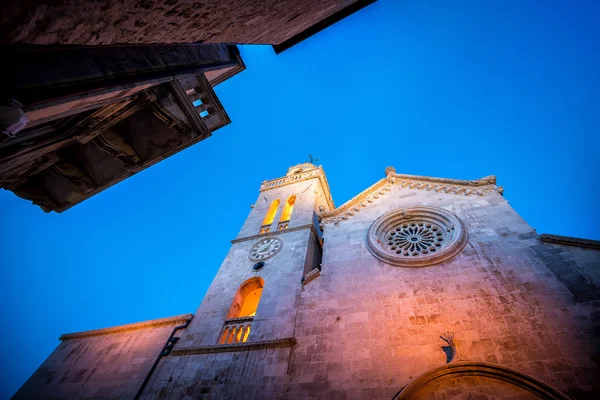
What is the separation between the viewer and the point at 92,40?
2980mm

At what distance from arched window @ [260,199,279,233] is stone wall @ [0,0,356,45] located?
40.5ft

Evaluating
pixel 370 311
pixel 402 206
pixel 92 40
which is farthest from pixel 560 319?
pixel 92 40

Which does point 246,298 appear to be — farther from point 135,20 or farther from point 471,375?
point 135,20

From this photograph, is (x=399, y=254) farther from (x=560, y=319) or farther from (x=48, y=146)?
(x=48, y=146)

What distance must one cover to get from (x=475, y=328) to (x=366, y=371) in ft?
10.7

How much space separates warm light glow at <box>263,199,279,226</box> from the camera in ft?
59.7

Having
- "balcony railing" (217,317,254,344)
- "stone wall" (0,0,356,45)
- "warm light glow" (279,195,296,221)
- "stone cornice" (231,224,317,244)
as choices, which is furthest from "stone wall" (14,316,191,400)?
"stone wall" (0,0,356,45)

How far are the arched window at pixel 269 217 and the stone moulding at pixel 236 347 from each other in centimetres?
769

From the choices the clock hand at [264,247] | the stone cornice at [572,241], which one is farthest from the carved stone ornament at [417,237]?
the clock hand at [264,247]

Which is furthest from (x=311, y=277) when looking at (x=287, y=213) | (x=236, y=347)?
(x=287, y=213)

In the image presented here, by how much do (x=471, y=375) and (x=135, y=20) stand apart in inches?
380

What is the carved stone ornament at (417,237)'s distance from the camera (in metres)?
10.4

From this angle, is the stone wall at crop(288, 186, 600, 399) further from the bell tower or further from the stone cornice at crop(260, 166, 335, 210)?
the stone cornice at crop(260, 166, 335, 210)

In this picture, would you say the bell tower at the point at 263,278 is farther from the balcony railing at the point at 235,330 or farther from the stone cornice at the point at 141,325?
the stone cornice at the point at 141,325
